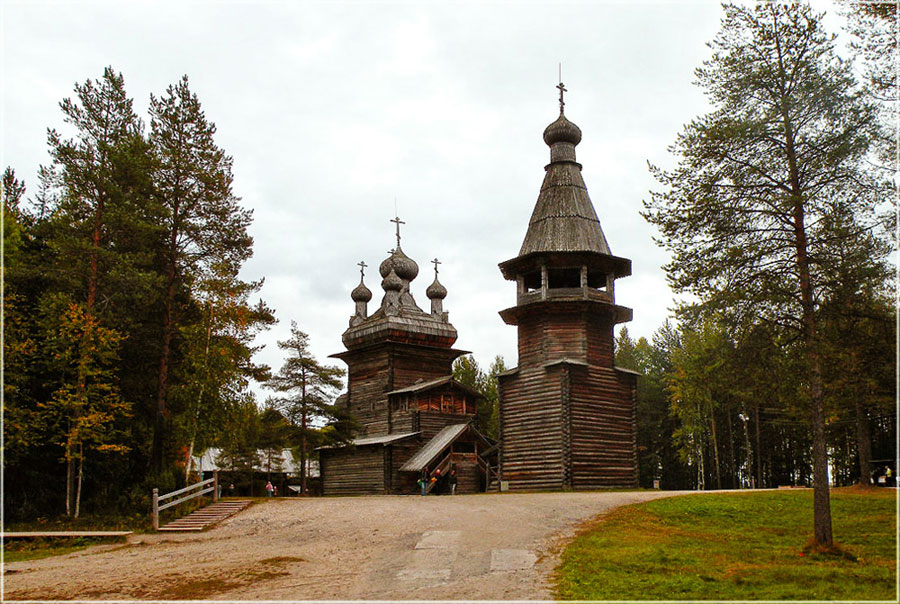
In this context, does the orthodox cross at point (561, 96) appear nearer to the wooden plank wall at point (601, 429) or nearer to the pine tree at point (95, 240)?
the wooden plank wall at point (601, 429)

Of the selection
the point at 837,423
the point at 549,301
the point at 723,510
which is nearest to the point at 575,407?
the point at 549,301

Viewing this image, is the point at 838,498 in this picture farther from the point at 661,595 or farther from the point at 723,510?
the point at 661,595

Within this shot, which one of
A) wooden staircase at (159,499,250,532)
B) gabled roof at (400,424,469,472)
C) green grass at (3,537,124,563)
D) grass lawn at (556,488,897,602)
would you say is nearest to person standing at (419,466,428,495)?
gabled roof at (400,424,469,472)

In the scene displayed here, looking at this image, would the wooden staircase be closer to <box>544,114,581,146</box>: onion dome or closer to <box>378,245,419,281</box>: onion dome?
<box>544,114,581,146</box>: onion dome

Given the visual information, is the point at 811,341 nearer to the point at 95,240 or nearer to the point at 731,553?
the point at 731,553

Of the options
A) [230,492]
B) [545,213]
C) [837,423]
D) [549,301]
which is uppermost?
[545,213]

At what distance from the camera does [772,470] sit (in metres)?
60.4

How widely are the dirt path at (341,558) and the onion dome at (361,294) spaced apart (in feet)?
103

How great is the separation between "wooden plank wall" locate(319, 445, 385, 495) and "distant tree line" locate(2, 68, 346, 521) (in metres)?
11.3

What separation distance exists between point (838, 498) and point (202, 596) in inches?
859

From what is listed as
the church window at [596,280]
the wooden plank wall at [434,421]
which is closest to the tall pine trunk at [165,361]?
the wooden plank wall at [434,421]

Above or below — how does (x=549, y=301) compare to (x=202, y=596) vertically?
above

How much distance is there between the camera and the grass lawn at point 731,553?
12.1 metres

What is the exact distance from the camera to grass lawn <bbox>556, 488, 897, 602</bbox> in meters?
12.1
